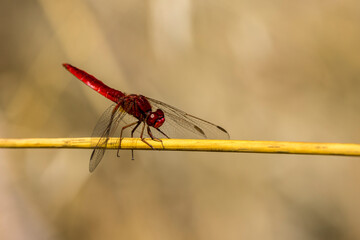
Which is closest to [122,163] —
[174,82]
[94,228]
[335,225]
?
[94,228]

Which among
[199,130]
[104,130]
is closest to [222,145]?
[199,130]

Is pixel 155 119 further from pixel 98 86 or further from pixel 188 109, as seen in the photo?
pixel 188 109

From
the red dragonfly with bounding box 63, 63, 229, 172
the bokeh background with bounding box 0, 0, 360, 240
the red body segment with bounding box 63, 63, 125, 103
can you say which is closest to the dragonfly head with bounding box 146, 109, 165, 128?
the red dragonfly with bounding box 63, 63, 229, 172

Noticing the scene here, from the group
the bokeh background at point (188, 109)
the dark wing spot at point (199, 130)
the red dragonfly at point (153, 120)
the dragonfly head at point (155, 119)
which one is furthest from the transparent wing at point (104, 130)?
the bokeh background at point (188, 109)

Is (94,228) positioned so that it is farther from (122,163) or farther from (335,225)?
(335,225)

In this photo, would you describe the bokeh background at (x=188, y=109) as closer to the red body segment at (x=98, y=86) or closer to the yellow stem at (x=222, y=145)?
the red body segment at (x=98, y=86)

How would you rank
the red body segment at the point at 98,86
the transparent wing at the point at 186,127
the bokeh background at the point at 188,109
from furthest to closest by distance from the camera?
the bokeh background at the point at 188,109
the red body segment at the point at 98,86
the transparent wing at the point at 186,127

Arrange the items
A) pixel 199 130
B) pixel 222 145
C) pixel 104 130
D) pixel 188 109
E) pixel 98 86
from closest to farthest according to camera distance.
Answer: pixel 222 145 < pixel 104 130 < pixel 199 130 < pixel 98 86 < pixel 188 109
